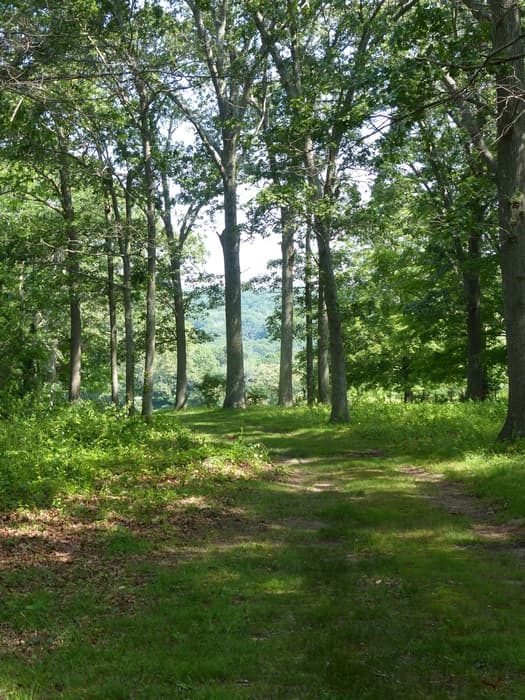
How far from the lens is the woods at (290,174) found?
429 inches

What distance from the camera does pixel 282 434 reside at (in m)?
19.5

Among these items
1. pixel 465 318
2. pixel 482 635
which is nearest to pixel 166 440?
pixel 482 635

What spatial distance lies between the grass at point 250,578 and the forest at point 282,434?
0.04 meters

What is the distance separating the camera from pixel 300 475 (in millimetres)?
13398

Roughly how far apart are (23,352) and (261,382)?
8440cm

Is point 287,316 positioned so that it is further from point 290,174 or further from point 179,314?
point 290,174

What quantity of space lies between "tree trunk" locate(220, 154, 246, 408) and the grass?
1370 cm

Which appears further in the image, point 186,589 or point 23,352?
point 23,352

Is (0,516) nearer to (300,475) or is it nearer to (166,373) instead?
(300,475)

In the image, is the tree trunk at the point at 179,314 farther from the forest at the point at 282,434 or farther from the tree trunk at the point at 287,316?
the tree trunk at the point at 287,316

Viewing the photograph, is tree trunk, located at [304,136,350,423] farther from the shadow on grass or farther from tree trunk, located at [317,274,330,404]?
the shadow on grass

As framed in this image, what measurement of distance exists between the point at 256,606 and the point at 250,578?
863mm

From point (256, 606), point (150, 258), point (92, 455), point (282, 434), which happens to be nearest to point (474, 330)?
point (282, 434)

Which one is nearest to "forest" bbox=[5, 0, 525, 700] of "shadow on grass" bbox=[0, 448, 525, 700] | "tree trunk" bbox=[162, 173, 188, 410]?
"shadow on grass" bbox=[0, 448, 525, 700]
